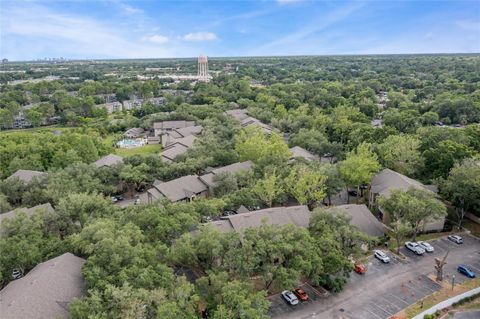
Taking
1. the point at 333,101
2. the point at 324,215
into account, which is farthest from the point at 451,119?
the point at 324,215

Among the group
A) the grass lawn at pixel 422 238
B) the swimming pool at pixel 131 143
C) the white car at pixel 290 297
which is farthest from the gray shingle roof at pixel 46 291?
the swimming pool at pixel 131 143

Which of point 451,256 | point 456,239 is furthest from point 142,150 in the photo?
point 451,256

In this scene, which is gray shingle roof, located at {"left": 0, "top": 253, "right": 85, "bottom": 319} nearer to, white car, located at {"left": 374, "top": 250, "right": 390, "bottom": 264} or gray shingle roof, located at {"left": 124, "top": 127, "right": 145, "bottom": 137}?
white car, located at {"left": 374, "top": 250, "right": 390, "bottom": 264}

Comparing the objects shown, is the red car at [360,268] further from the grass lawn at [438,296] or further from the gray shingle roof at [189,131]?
the gray shingle roof at [189,131]

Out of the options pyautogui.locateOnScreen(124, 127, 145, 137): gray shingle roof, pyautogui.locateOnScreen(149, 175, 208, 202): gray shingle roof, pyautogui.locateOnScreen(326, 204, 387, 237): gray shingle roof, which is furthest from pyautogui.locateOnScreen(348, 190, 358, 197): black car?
pyautogui.locateOnScreen(124, 127, 145, 137): gray shingle roof

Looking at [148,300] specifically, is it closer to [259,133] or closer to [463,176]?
[463,176]

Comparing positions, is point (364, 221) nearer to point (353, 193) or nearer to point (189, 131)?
point (353, 193)
